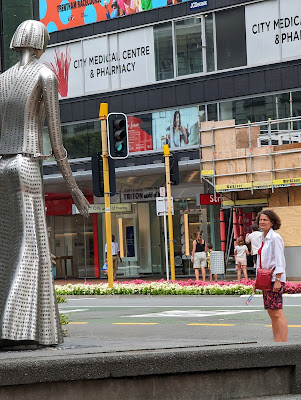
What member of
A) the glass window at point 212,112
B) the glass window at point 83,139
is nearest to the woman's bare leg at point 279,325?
the glass window at point 212,112

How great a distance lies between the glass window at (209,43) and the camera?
3766 cm

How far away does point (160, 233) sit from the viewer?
40.5 m

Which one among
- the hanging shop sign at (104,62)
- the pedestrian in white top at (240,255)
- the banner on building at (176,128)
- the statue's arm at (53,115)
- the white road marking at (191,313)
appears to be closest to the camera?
the statue's arm at (53,115)

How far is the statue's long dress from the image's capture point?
7.50 m

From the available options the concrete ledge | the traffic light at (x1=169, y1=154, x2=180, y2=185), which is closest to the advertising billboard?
the traffic light at (x1=169, y1=154, x2=180, y2=185)

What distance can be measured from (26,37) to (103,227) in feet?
112

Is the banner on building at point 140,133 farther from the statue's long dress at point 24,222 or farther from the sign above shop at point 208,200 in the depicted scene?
the statue's long dress at point 24,222

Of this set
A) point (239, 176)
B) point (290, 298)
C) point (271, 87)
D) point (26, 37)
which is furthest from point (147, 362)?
point (271, 87)

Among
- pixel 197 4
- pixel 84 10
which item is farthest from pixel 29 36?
pixel 84 10

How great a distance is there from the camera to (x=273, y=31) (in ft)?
119

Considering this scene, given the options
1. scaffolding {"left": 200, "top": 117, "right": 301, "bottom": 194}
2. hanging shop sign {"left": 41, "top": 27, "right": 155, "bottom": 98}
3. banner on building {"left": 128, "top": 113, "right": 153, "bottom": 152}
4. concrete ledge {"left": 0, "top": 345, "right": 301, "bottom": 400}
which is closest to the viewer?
concrete ledge {"left": 0, "top": 345, "right": 301, "bottom": 400}

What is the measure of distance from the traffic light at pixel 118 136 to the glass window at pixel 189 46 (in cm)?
1319

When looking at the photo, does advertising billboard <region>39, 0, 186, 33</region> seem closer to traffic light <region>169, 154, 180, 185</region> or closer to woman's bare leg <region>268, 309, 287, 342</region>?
traffic light <region>169, 154, 180, 185</region>

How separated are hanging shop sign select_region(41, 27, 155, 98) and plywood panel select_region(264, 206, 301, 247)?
917 centimetres
